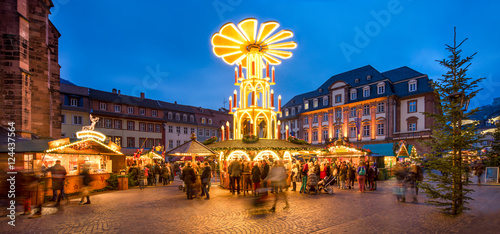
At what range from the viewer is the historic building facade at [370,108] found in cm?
4109

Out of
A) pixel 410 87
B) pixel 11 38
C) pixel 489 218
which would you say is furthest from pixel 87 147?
pixel 410 87

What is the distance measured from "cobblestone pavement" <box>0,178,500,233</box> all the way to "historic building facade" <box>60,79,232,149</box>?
105ft

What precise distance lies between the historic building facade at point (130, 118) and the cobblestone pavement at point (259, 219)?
32.1 metres

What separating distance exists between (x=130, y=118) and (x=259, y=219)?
40.7 meters

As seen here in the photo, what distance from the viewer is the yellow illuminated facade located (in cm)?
1772

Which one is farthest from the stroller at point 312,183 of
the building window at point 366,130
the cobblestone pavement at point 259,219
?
the building window at point 366,130

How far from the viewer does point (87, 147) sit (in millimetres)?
16016

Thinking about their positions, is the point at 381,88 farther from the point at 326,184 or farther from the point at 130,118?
the point at 130,118

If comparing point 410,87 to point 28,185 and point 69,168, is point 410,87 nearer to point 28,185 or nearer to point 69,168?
point 69,168

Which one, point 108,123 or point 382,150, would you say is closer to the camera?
point 382,150

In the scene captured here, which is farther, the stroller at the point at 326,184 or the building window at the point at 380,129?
the building window at the point at 380,129

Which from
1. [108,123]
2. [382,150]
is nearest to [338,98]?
[382,150]

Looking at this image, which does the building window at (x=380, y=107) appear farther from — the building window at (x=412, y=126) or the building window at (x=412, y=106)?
the building window at (x=412, y=126)

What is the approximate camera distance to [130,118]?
148ft
